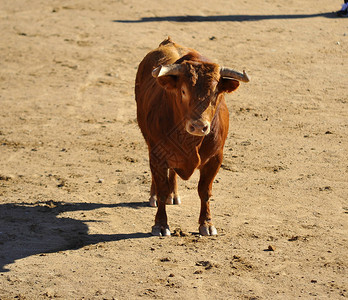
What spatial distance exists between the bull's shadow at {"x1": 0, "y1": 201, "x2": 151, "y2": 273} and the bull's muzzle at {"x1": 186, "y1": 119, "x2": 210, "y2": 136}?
1511 millimetres

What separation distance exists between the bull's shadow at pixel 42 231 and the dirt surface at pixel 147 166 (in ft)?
0.07

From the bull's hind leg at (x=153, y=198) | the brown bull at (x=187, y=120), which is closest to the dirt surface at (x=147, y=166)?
the bull's hind leg at (x=153, y=198)

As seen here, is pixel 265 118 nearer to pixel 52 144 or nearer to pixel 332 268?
pixel 52 144

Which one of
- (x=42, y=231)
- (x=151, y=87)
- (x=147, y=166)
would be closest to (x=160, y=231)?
(x=42, y=231)

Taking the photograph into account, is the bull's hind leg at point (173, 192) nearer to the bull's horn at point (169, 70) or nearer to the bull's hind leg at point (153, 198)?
the bull's hind leg at point (153, 198)

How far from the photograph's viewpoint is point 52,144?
991cm

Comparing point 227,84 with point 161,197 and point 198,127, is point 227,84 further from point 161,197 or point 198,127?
point 161,197

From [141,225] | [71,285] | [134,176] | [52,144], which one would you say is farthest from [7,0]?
[71,285]

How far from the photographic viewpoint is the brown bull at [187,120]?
6.26 m

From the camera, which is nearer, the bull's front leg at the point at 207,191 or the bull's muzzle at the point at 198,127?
the bull's muzzle at the point at 198,127

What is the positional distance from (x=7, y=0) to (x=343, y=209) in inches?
522

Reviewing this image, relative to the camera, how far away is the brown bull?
6.26m

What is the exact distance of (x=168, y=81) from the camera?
645 cm

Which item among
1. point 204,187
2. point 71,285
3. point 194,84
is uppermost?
point 194,84
